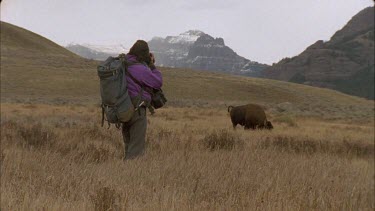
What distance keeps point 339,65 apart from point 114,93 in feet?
547

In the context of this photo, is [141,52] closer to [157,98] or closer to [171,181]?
[157,98]

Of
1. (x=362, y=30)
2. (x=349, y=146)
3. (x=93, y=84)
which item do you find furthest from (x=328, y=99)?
(x=362, y=30)

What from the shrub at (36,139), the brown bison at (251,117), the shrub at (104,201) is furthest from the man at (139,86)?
the brown bison at (251,117)

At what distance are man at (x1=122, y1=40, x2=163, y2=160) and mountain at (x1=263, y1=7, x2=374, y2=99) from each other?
13773 cm

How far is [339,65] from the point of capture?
16375 centimetres

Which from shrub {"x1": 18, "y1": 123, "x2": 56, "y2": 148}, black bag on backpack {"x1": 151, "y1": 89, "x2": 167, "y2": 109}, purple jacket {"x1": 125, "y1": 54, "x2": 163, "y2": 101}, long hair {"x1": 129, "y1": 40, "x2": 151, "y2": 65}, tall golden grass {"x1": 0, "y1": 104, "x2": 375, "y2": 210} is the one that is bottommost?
shrub {"x1": 18, "y1": 123, "x2": 56, "y2": 148}

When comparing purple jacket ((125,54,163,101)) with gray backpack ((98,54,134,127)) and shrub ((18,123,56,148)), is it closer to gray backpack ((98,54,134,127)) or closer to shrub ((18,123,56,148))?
gray backpack ((98,54,134,127))

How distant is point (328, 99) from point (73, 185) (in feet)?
221

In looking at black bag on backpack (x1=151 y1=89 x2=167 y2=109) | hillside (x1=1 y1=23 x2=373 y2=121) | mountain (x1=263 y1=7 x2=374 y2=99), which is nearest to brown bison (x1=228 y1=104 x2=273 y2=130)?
black bag on backpack (x1=151 y1=89 x2=167 y2=109)

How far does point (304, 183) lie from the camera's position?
488 centimetres

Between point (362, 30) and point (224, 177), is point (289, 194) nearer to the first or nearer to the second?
point (224, 177)

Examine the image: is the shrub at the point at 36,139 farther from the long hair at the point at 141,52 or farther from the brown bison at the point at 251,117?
the brown bison at the point at 251,117

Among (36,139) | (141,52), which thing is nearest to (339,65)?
(36,139)

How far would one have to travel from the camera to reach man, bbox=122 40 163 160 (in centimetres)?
588
